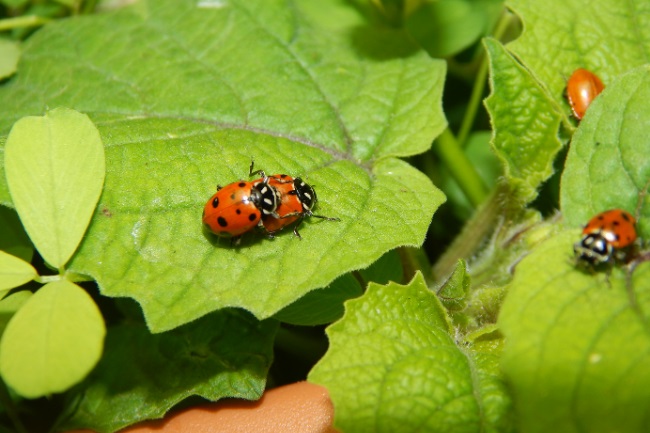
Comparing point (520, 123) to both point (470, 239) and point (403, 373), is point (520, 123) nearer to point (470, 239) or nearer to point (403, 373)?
point (470, 239)

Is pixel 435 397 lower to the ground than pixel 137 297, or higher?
higher

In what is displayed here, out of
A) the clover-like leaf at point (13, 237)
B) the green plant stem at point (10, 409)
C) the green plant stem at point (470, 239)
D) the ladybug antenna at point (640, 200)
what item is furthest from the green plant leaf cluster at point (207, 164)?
the ladybug antenna at point (640, 200)

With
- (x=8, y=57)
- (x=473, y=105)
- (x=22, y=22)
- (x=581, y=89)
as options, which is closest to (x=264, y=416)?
(x=581, y=89)

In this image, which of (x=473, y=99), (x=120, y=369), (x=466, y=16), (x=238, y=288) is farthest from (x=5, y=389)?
(x=466, y=16)

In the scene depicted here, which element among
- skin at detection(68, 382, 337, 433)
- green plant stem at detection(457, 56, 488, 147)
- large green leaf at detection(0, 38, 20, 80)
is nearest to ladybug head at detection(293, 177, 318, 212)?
skin at detection(68, 382, 337, 433)

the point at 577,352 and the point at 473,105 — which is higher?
the point at 577,352

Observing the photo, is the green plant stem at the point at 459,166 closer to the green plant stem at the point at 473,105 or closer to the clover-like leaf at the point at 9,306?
the green plant stem at the point at 473,105

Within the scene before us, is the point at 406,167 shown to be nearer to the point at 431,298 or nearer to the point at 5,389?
the point at 431,298
